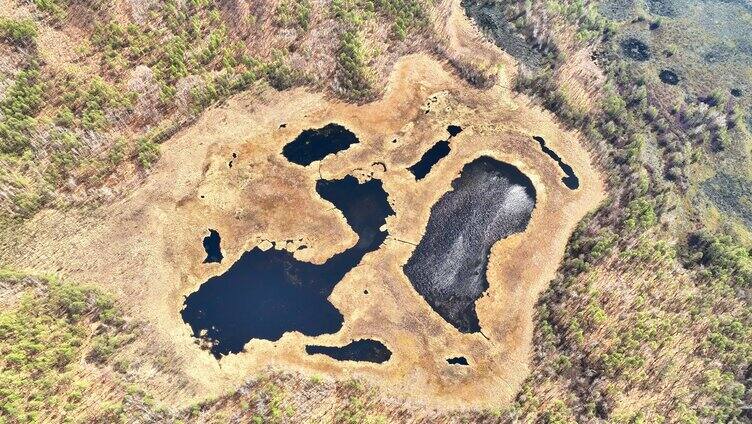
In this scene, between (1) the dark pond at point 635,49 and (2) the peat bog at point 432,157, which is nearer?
(2) the peat bog at point 432,157

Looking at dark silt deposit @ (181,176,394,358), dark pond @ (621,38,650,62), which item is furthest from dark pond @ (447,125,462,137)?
dark pond @ (621,38,650,62)

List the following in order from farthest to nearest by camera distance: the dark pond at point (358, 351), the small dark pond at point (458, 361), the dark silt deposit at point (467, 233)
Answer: the dark silt deposit at point (467, 233) → the small dark pond at point (458, 361) → the dark pond at point (358, 351)

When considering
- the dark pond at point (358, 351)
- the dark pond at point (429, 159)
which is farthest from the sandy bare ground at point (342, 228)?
the dark pond at point (429, 159)

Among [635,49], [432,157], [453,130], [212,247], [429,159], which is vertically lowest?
[212,247]

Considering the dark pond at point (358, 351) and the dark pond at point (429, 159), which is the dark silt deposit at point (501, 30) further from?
the dark pond at point (358, 351)

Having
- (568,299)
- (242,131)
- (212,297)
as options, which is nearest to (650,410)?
(568,299)

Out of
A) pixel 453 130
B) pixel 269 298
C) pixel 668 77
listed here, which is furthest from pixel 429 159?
pixel 668 77

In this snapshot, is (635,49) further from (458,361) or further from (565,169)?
(458,361)
